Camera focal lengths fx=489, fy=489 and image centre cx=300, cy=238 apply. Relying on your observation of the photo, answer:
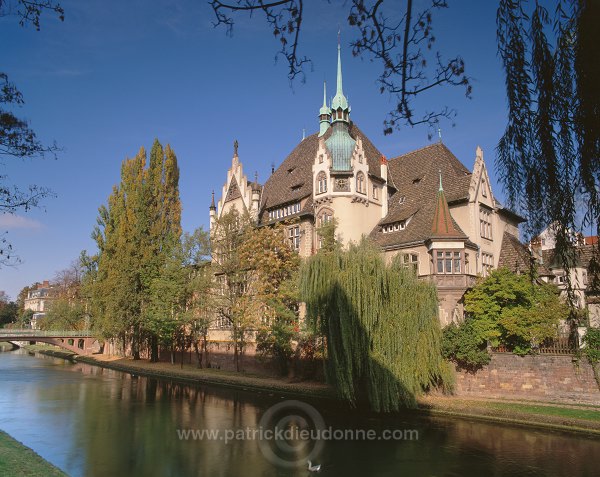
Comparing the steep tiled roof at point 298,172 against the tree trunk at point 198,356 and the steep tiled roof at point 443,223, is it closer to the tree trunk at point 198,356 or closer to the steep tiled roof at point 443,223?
the steep tiled roof at point 443,223

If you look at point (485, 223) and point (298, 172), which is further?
point (298, 172)

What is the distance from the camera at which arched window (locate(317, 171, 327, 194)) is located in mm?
34594

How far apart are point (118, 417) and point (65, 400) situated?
21.9 ft

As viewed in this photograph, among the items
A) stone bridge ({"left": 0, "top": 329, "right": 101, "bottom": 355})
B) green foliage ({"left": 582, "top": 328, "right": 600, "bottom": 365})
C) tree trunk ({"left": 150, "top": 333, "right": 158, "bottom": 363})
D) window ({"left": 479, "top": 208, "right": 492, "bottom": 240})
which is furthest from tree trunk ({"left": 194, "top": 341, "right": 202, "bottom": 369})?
green foliage ({"left": 582, "top": 328, "right": 600, "bottom": 365})

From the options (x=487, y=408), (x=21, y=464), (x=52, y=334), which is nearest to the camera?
(x=21, y=464)

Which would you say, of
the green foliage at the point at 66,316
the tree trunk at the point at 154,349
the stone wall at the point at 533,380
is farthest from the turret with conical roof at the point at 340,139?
the green foliage at the point at 66,316

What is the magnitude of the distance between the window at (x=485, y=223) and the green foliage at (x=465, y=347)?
882 cm

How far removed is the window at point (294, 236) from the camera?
37344 mm

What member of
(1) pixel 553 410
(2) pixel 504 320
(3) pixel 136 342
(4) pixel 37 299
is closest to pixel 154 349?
(3) pixel 136 342

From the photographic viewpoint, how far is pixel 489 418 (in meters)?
21.2

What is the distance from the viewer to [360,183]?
34469mm

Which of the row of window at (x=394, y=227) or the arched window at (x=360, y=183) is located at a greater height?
the arched window at (x=360, y=183)

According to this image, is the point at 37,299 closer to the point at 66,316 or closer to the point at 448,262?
the point at 66,316

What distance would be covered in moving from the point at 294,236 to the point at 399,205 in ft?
27.0
